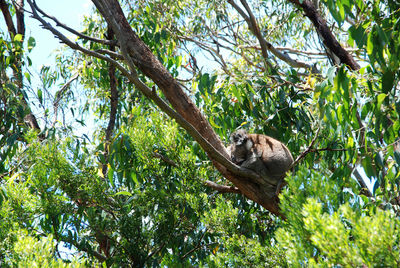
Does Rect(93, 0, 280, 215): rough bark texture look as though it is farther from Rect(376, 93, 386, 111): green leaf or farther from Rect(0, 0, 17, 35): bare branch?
Rect(0, 0, 17, 35): bare branch

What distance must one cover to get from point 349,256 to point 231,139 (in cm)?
360

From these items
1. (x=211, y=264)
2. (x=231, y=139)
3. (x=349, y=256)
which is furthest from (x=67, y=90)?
(x=349, y=256)

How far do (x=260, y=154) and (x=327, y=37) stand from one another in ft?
5.09

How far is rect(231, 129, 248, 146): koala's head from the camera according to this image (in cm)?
506

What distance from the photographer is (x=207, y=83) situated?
397cm

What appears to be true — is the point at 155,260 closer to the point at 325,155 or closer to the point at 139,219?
the point at 139,219

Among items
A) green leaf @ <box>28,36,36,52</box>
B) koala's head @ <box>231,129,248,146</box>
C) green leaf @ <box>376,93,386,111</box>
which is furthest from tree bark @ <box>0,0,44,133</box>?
green leaf @ <box>376,93,386,111</box>

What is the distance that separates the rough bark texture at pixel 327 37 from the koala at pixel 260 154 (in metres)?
1.17

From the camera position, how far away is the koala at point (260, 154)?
4.72 m

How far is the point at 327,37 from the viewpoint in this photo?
200 inches

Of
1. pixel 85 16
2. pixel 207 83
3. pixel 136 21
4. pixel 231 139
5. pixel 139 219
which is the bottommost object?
pixel 139 219

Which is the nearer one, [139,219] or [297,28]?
[139,219]

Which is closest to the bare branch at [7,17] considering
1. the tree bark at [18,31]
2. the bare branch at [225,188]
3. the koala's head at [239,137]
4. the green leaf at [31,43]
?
the tree bark at [18,31]

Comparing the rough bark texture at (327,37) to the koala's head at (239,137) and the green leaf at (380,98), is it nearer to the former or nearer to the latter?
the koala's head at (239,137)
